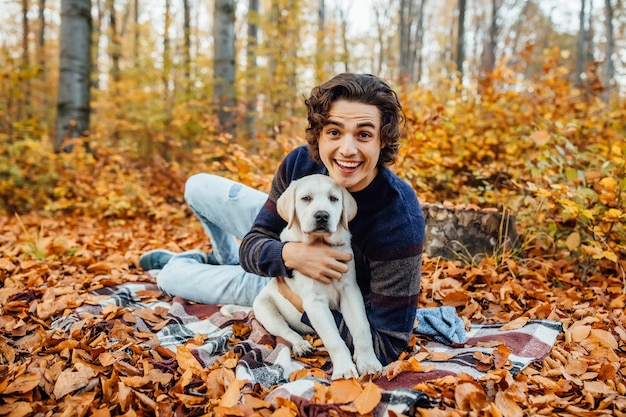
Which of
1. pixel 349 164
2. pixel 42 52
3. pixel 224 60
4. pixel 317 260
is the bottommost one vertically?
pixel 317 260

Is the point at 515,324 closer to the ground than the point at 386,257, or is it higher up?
closer to the ground

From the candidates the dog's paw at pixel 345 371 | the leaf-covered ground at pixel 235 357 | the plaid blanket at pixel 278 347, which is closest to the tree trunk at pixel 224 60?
the leaf-covered ground at pixel 235 357

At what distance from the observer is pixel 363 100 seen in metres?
2.32

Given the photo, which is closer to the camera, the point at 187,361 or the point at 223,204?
the point at 187,361

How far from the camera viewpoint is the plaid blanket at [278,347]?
79.6 inches

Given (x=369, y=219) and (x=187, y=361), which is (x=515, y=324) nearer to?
(x=369, y=219)

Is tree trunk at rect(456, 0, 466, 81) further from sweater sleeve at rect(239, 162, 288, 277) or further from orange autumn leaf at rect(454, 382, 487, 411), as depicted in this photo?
orange autumn leaf at rect(454, 382, 487, 411)

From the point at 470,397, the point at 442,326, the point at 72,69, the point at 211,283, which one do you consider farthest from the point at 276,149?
the point at 470,397

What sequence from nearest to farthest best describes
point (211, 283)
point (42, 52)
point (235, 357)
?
point (235, 357) → point (211, 283) → point (42, 52)

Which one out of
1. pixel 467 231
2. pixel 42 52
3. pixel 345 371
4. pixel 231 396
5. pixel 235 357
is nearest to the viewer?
pixel 231 396

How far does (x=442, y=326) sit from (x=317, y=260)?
1012mm

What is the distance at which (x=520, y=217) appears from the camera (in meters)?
4.66

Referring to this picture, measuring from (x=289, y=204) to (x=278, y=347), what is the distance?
826 mm

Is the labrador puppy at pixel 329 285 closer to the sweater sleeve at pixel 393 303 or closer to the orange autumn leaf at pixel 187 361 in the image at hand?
the sweater sleeve at pixel 393 303
